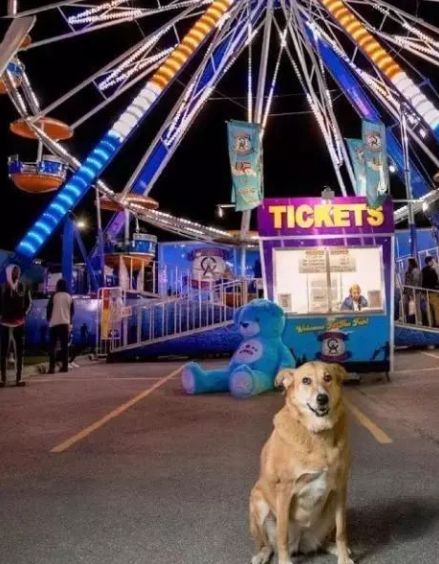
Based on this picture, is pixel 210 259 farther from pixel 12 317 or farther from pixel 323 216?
pixel 12 317

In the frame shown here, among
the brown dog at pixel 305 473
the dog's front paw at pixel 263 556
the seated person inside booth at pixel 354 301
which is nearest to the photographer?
the brown dog at pixel 305 473

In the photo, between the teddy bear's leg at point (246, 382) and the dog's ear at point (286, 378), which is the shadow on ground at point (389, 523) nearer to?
the dog's ear at point (286, 378)

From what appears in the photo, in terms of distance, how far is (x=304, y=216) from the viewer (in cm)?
1148

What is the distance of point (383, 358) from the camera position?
11.2 meters

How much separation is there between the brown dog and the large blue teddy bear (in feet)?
21.1

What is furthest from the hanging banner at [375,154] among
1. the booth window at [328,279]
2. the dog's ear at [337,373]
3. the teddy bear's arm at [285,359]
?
the dog's ear at [337,373]

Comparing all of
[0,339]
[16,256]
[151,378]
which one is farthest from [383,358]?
[16,256]

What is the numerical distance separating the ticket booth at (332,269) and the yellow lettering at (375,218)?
0.06 ft

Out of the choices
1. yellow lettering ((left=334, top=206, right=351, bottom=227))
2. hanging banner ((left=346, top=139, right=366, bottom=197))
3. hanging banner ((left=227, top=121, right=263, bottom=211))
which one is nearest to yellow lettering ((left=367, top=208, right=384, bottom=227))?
yellow lettering ((left=334, top=206, right=351, bottom=227))

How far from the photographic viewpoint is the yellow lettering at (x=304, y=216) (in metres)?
11.5

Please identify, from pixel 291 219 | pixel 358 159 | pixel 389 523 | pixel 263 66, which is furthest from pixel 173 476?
pixel 263 66

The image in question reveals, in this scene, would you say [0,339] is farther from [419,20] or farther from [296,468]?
[419,20]

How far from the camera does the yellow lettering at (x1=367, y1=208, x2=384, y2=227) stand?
1145 centimetres

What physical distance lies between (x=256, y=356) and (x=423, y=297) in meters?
9.24
